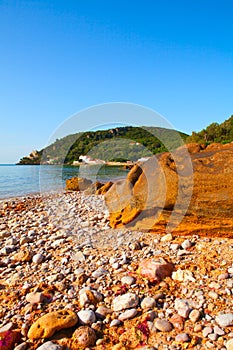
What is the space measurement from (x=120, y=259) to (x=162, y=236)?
Result: 127 centimetres

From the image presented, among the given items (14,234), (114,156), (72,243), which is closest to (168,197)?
(72,243)

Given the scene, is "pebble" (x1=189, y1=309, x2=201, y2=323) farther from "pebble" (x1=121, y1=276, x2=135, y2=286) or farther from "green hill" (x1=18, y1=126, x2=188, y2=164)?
"green hill" (x1=18, y1=126, x2=188, y2=164)

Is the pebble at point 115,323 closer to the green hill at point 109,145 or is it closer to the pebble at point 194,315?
the pebble at point 194,315

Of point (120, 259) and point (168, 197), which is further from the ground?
point (168, 197)

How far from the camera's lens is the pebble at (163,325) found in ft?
10.6

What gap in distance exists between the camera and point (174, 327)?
3271mm

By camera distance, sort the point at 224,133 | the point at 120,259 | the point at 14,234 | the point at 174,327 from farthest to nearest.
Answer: the point at 224,133 → the point at 14,234 → the point at 120,259 → the point at 174,327

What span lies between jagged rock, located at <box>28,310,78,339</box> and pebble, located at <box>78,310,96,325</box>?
0.09m

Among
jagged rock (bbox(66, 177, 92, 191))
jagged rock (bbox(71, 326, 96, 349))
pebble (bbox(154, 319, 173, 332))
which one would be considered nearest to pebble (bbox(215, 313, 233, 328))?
pebble (bbox(154, 319, 173, 332))

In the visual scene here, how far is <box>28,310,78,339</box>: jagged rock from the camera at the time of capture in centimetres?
326

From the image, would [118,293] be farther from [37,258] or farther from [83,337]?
[37,258]

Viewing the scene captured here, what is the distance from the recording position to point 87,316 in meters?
3.48

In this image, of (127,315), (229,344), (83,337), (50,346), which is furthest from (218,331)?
(50,346)

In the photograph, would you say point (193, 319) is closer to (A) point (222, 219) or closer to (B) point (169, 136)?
(A) point (222, 219)
